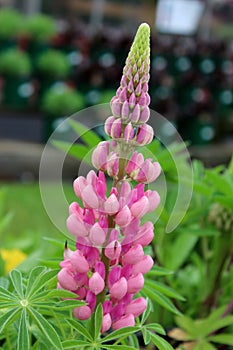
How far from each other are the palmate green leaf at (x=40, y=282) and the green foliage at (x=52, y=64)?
8.87 ft

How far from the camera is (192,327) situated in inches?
28.7

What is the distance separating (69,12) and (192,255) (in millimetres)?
3371

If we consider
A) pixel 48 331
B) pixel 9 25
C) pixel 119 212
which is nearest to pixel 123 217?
pixel 119 212

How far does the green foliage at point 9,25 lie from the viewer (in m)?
3.12

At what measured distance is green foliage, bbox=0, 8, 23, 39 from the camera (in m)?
3.12

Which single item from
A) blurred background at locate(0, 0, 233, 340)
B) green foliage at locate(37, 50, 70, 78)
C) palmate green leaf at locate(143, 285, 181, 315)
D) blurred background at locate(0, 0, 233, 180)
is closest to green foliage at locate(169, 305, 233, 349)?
palmate green leaf at locate(143, 285, 181, 315)

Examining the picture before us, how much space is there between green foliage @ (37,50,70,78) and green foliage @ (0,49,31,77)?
81 mm

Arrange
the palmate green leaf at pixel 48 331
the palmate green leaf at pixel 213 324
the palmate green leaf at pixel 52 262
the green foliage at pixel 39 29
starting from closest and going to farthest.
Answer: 1. the palmate green leaf at pixel 48 331
2. the palmate green leaf at pixel 52 262
3. the palmate green leaf at pixel 213 324
4. the green foliage at pixel 39 29

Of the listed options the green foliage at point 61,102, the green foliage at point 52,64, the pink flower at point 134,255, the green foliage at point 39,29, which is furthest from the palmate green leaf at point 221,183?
the green foliage at point 39,29

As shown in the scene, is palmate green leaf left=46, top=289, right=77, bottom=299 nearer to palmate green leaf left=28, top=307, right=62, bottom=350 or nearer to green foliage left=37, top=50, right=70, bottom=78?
palmate green leaf left=28, top=307, right=62, bottom=350

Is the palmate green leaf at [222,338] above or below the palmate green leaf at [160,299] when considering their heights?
below

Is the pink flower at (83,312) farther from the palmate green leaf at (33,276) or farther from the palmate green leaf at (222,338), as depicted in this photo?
the palmate green leaf at (222,338)

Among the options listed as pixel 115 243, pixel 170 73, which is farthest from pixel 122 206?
pixel 170 73

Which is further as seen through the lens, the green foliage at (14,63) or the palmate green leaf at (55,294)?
the green foliage at (14,63)
